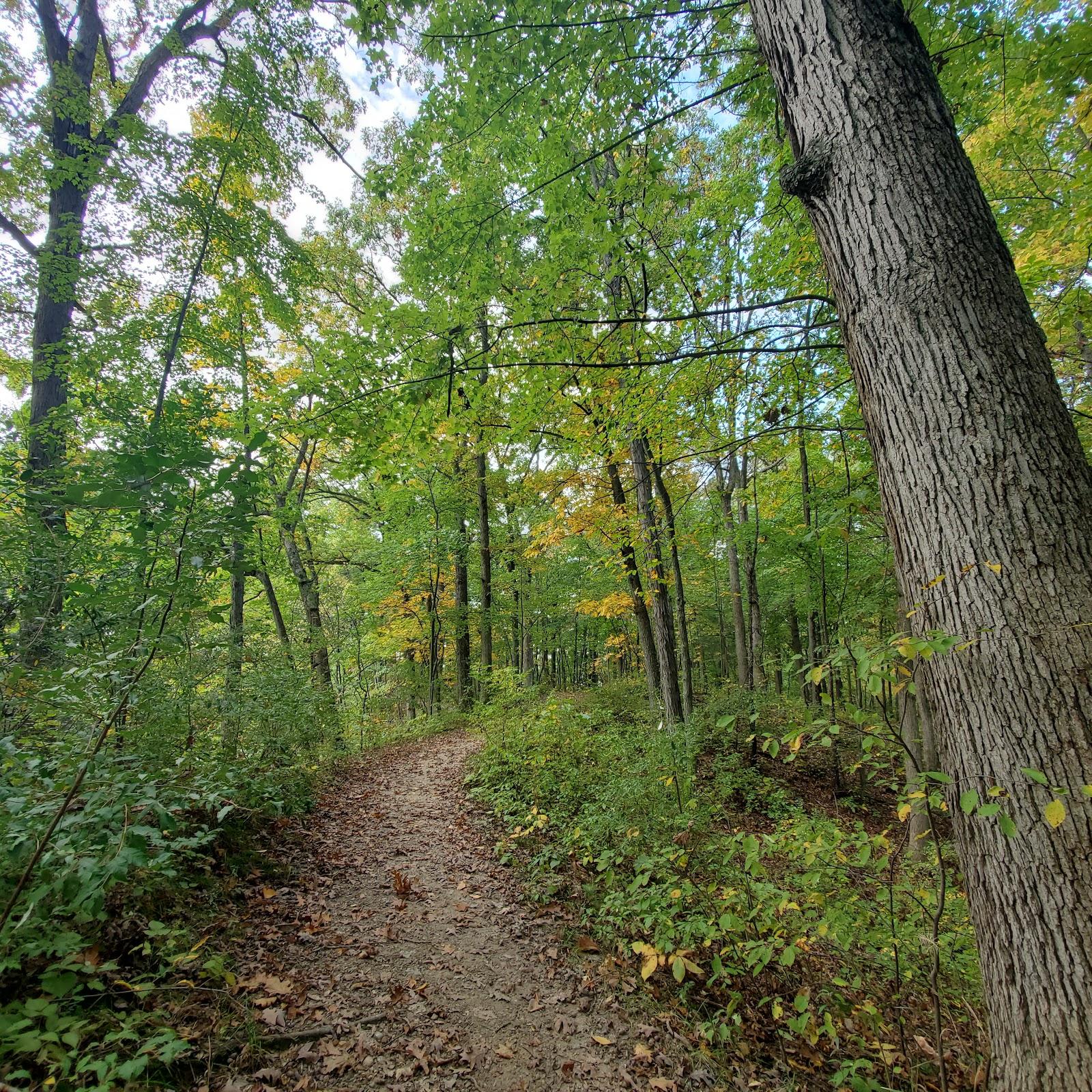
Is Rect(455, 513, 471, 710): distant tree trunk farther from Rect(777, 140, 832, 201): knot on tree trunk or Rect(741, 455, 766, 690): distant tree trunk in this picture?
Rect(777, 140, 832, 201): knot on tree trunk

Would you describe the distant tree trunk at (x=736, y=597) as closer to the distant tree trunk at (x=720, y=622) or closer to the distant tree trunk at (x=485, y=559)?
the distant tree trunk at (x=720, y=622)

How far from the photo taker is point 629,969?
11.3 ft

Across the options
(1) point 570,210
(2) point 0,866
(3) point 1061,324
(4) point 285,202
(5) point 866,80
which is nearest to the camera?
(5) point 866,80

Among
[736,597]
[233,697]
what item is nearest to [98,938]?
[233,697]

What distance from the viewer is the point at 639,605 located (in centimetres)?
800

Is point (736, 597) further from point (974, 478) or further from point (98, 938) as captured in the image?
point (98, 938)

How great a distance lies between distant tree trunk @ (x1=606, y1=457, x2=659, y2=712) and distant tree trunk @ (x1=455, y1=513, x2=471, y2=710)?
273 inches

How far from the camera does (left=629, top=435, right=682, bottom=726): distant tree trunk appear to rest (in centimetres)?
725

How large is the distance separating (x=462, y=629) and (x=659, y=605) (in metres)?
8.09

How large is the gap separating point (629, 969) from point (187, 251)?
1136cm

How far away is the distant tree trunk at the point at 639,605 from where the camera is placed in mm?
7832

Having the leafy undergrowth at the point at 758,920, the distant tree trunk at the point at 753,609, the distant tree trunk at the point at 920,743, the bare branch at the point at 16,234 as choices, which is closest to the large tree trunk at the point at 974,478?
the leafy undergrowth at the point at 758,920

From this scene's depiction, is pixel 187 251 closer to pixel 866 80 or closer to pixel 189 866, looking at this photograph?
pixel 189 866

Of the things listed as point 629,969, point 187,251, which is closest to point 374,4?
point 187,251
